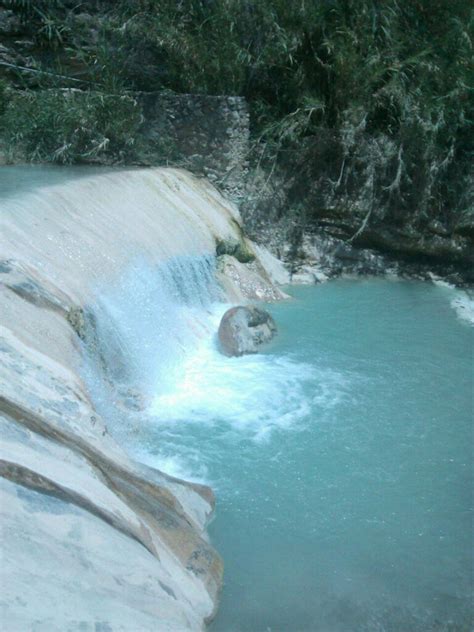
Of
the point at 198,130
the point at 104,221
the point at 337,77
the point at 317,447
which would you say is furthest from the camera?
the point at 337,77

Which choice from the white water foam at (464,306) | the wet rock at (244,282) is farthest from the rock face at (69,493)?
the white water foam at (464,306)

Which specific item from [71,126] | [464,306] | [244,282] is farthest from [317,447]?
[71,126]

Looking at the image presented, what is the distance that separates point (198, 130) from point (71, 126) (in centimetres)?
158

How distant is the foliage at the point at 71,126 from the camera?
8.51m

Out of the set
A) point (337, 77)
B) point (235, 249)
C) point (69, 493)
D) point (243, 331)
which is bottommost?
point (243, 331)

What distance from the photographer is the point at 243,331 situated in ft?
21.1

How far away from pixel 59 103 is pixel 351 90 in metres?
3.70

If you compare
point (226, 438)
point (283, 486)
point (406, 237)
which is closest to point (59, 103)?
point (406, 237)

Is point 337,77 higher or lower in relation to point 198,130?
higher

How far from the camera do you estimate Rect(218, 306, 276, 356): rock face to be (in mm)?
6379

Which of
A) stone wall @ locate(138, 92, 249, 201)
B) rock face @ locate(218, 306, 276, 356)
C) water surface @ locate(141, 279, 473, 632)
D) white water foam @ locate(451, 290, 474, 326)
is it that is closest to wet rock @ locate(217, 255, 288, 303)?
water surface @ locate(141, 279, 473, 632)

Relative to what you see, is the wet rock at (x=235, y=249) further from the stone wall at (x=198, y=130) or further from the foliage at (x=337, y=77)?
the foliage at (x=337, y=77)

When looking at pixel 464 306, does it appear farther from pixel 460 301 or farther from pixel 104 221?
pixel 104 221

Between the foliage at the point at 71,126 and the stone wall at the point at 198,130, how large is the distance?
0.30m
